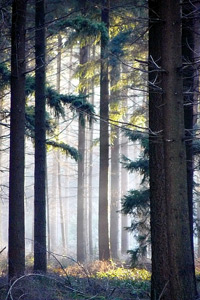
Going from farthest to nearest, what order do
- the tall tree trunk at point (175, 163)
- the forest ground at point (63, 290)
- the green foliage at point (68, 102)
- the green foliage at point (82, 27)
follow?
1. the green foliage at point (68, 102)
2. the green foliage at point (82, 27)
3. the forest ground at point (63, 290)
4. the tall tree trunk at point (175, 163)

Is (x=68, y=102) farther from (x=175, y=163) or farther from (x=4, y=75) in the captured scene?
(x=175, y=163)

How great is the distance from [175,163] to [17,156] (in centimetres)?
413

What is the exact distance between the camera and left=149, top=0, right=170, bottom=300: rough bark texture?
6.38m

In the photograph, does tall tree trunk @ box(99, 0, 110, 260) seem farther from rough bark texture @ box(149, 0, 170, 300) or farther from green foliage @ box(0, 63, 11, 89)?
rough bark texture @ box(149, 0, 170, 300)

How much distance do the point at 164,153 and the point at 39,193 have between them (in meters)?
6.54

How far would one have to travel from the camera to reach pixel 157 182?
21.2 ft

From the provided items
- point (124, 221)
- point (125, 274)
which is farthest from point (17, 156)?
point (124, 221)

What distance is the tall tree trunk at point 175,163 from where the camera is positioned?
247 inches

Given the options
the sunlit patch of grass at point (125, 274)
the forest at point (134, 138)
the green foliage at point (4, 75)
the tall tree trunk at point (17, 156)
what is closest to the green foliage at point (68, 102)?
the forest at point (134, 138)

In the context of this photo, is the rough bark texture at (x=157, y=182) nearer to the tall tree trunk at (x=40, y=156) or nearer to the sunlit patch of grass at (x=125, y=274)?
the sunlit patch of grass at (x=125, y=274)

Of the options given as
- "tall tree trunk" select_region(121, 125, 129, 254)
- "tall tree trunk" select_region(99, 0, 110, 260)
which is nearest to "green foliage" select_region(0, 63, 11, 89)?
"tall tree trunk" select_region(99, 0, 110, 260)

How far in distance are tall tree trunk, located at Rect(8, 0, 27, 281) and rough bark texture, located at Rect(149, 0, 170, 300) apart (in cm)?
366

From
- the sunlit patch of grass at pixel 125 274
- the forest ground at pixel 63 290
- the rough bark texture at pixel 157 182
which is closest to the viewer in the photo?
the rough bark texture at pixel 157 182

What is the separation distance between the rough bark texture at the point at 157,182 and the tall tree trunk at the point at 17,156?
3.66 m
